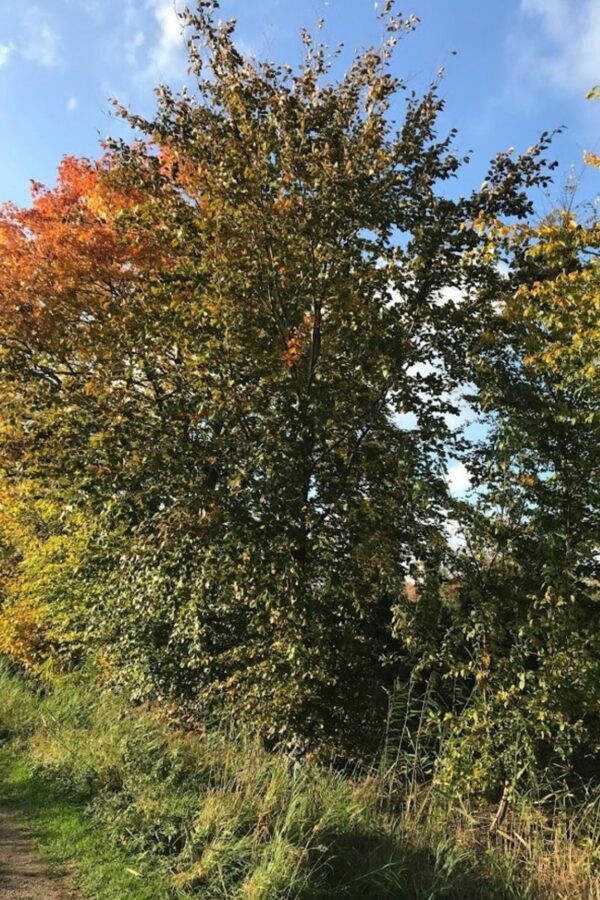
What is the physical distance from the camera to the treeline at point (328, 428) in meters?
6.11

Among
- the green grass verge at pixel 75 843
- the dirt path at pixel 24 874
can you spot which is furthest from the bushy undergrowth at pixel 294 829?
the dirt path at pixel 24 874

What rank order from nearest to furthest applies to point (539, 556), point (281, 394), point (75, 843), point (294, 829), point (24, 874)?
point (294, 829) → point (24, 874) → point (75, 843) → point (539, 556) → point (281, 394)

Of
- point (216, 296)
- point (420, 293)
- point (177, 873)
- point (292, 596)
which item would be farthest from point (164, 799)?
point (420, 293)

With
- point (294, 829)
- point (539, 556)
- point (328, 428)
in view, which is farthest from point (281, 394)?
point (294, 829)

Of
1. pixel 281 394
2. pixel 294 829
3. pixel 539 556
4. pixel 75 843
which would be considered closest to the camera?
pixel 294 829

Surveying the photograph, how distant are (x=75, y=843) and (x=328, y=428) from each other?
4497 mm

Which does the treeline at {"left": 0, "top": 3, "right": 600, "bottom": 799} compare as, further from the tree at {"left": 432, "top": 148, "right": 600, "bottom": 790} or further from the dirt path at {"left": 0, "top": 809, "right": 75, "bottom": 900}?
the dirt path at {"left": 0, "top": 809, "right": 75, "bottom": 900}

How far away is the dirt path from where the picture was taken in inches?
170

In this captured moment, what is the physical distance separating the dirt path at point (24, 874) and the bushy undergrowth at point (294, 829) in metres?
0.48

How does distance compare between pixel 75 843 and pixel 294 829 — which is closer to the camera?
pixel 294 829

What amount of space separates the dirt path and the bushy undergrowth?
Result: 0.48m

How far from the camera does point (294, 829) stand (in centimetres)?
433

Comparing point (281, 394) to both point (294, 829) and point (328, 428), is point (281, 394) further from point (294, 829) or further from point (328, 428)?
point (294, 829)

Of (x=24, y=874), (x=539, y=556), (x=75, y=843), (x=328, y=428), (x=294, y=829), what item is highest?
(x=328, y=428)
